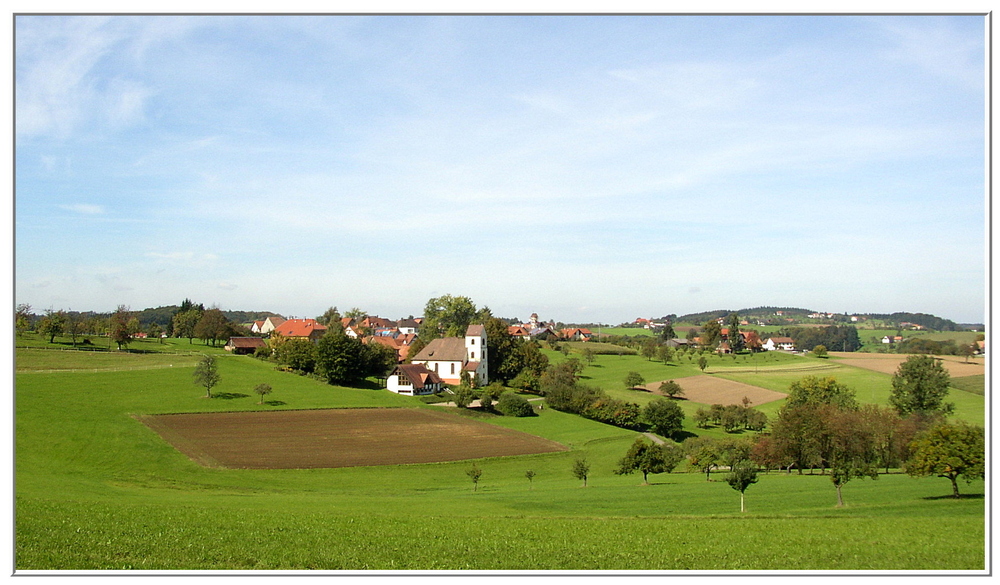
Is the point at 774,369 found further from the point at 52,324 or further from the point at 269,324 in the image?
the point at 269,324

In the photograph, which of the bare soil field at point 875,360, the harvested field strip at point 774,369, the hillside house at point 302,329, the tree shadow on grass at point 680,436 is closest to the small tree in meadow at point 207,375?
the tree shadow on grass at point 680,436

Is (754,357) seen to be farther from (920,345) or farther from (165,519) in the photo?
(165,519)

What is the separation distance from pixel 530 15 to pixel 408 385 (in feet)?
211

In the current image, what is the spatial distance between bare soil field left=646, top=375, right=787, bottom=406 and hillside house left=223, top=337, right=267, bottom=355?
2542 inches

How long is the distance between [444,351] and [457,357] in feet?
7.53

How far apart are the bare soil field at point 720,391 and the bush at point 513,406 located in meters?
23.4

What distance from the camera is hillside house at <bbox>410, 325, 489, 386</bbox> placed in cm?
8331

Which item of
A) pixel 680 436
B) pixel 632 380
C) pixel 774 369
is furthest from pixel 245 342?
pixel 774 369

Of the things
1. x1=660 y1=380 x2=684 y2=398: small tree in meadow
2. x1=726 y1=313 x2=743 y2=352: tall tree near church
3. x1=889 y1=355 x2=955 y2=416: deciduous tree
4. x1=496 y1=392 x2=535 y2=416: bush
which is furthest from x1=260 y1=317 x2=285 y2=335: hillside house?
x1=889 y1=355 x2=955 y2=416: deciduous tree

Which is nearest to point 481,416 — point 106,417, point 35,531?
point 106,417

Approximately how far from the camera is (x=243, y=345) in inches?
4001

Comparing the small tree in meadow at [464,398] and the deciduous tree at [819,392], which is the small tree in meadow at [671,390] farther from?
the small tree in meadow at [464,398]
